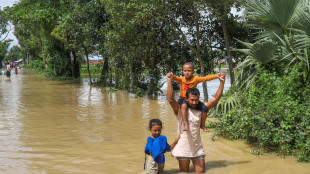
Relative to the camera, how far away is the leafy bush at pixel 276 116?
5.30m

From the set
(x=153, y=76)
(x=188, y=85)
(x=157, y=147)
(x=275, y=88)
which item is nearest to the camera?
(x=157, y=147)

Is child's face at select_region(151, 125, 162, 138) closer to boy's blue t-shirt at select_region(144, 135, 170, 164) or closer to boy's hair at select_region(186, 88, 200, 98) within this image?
boy's blue t-shirt at select_region(144, 135, 170, 164)

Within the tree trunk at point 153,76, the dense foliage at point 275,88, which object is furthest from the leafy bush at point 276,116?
the tree trunk at point 153,76

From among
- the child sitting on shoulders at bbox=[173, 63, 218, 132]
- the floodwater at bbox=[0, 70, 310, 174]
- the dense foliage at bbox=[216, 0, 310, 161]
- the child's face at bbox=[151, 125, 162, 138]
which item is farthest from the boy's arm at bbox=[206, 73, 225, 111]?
the dense foliage at bbox=[216, 0, 310, 161]

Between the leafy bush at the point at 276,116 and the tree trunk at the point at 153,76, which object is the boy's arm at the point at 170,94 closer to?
the leafy bush at the point at 276,116

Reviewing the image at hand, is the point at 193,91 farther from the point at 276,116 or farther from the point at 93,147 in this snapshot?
the point at 93,147

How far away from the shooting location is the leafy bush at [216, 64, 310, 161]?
530 cm

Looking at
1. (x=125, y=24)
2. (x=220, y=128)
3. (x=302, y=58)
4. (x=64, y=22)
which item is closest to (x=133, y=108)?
(x=125, y=24)

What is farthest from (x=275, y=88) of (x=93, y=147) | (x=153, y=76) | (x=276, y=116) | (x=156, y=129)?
(x=153, y=76)

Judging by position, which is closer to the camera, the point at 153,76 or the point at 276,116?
the point at 276,116

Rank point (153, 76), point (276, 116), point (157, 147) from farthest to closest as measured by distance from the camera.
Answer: point (153, 76) < point (276, 116) < point (157, 147)

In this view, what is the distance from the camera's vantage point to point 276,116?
546 centimetres

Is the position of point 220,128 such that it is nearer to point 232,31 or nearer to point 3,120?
point 3,120

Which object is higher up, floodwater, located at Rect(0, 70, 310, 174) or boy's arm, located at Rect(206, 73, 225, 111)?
boy's arm, located at Rect(206, 73, 225, 111)
